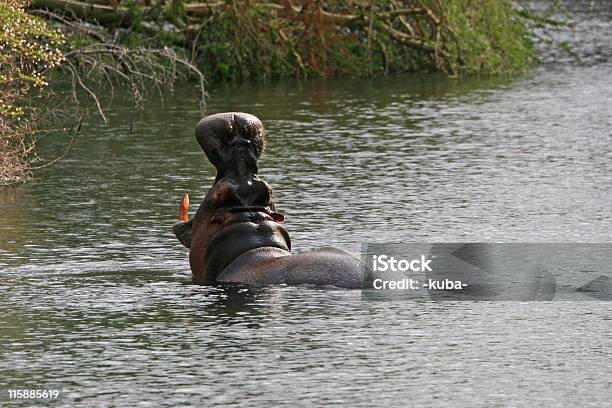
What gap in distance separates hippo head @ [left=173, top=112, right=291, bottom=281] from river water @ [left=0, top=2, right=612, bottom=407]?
11.8 inches

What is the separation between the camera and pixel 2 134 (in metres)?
16.7

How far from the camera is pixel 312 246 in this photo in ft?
44.3

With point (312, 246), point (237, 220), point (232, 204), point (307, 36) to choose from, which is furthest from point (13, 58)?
point (307, 36)

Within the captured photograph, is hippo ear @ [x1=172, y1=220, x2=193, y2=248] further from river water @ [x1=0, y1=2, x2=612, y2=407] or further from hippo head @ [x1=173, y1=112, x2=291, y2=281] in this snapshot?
river water @ [x1=0, y1=2, x2=612, y2=407]

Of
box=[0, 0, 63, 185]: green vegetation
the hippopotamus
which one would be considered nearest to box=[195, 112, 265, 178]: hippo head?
the hippopotamus

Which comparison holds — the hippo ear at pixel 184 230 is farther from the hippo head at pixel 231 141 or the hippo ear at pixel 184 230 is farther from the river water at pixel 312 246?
the hippo head at pixel 231 141

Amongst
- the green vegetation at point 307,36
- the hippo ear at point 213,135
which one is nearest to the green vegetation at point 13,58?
the hippo ear at point 213,135

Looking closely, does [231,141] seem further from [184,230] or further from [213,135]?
[184,230]

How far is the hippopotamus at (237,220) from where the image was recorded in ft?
37.9

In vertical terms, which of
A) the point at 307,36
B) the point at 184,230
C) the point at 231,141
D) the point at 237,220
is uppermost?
the point at 231,141

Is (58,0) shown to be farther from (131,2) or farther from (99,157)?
(99,157)

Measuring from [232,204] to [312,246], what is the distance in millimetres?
1902

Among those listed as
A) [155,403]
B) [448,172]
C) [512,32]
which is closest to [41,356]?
[155,403]

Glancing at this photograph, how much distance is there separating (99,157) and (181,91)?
837 centimetres
